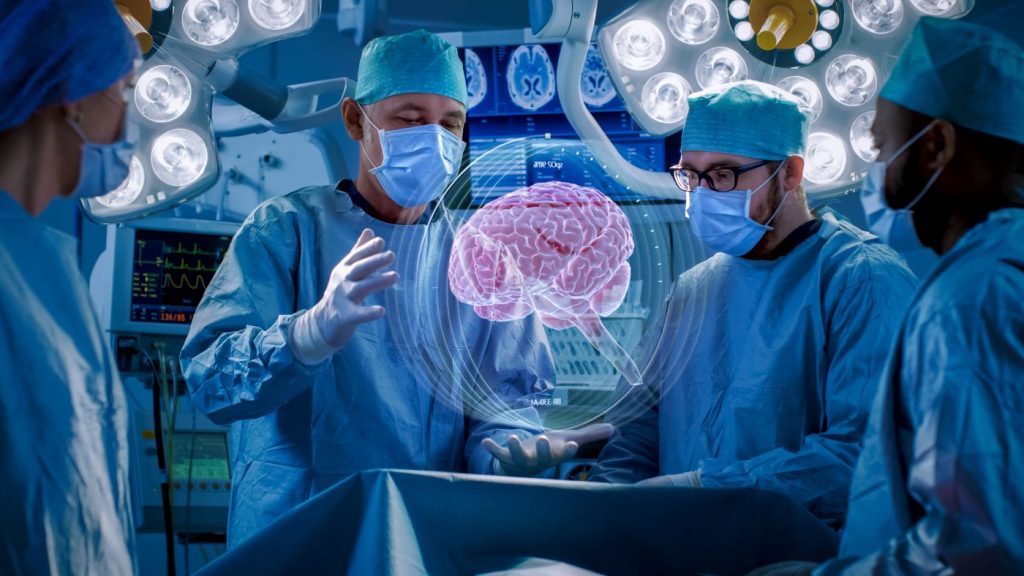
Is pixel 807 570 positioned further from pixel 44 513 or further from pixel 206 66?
pixel 206 66

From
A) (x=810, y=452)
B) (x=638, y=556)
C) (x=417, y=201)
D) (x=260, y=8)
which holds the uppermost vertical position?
(x=260, y=8)

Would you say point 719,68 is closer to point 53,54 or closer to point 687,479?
point 687,479

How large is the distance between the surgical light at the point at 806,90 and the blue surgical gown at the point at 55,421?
6.15ft

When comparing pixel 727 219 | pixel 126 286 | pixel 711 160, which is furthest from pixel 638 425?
pixel 126 286

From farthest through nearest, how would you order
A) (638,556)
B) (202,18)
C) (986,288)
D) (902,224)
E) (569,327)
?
1. (569,327)
2. (202,18)
3. (638,556)
4. (902,224)
5. (986,288)

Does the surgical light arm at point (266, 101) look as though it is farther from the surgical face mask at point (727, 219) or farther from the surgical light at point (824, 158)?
the surgical light at point (824, 158)

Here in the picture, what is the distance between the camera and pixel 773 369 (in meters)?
2.03

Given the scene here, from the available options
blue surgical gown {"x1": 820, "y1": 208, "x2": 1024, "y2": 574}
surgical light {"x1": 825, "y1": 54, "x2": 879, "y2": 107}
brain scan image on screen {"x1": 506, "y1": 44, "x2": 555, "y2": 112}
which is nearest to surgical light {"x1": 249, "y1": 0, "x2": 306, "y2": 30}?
brain scan image on screen {"x1": 506, "y1": 44, "x2": 555, "y2": 112}

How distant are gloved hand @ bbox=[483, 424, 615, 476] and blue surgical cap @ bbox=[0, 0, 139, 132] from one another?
104 cm

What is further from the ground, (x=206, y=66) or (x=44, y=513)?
(x=206, y=66)

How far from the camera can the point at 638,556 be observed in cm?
156

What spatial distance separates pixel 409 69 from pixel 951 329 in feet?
4.96

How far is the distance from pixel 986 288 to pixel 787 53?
155 cm

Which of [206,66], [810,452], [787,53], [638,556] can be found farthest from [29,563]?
[787,53]
